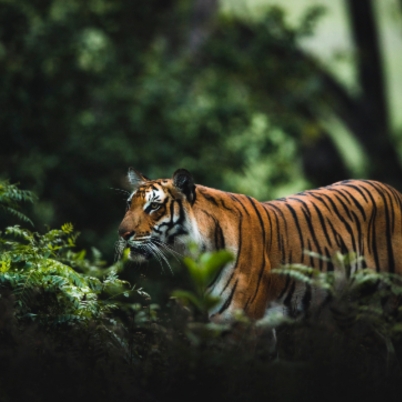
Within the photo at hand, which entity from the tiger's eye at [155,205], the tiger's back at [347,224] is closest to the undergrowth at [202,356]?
the tiger's eye at [155,205]

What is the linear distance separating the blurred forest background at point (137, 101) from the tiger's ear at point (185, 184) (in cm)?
598

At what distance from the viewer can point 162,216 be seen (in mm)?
5270

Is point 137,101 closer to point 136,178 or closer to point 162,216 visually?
point 136,178

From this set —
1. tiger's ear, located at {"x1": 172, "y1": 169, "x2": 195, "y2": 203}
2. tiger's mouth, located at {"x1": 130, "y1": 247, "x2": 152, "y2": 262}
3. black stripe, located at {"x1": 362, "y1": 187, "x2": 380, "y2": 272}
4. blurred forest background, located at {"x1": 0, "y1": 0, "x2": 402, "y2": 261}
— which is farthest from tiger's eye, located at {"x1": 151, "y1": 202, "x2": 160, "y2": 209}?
blurred forest background, located at {"x1": 0, "y1": 0, "x2": 402, "y2": 261}

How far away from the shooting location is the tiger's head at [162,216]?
5203 millimetres

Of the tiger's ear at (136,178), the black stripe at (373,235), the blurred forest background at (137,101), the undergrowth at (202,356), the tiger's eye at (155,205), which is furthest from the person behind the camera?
the blurred forest background at (137,101)

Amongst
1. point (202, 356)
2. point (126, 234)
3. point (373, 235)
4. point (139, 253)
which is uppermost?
point (373, 235)

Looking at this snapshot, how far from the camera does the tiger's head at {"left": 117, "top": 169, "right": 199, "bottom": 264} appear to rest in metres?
5.20

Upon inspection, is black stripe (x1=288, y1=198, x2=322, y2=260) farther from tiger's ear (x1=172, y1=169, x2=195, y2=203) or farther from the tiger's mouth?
the tiger's mouth

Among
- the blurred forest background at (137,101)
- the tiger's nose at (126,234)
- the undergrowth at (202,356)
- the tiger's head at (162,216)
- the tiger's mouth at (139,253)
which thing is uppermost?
the blurred forest background at (137,101)

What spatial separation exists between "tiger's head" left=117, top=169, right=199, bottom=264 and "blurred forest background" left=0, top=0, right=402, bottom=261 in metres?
5.93

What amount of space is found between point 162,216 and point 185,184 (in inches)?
10.5

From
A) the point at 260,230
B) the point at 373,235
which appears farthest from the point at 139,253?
the point at 373,235

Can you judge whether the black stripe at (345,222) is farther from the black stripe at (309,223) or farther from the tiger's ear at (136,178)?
the tiger's ear at (136,178)
